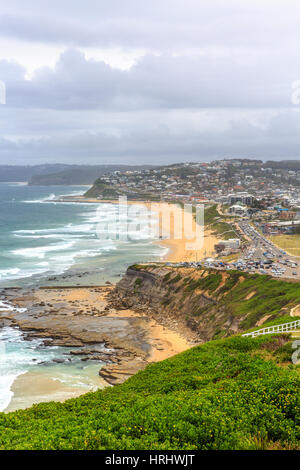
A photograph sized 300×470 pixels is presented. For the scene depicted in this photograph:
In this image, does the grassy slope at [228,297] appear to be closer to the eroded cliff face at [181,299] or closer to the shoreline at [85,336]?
the eroded cliff face at [181,299]

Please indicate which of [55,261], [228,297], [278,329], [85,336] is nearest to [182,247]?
[55,261]

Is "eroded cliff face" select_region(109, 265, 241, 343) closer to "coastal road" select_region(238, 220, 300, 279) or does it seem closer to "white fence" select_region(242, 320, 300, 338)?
"coastal road" select_region(238, 220, 300, 279)

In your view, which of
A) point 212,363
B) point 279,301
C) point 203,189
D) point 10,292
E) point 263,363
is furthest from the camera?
point 203,189

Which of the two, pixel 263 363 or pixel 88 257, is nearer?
pixel 263 363

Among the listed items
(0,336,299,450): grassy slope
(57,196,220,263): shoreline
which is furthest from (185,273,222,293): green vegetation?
(0,336,299,450): grassy slope

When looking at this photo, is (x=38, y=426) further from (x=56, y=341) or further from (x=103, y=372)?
(x=56, y=341)
